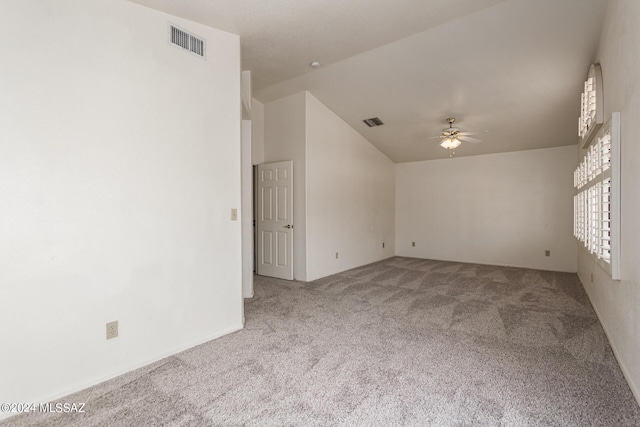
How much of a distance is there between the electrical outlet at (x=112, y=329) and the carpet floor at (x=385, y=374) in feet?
1.02

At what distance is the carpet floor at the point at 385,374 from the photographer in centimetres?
186

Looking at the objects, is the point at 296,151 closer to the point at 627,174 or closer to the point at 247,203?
the point at 247,203

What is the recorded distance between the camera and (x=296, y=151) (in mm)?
5297

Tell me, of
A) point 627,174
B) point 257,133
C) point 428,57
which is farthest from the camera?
point 257,133

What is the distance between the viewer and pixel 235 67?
321 centimetres

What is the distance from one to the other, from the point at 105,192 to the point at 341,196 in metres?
4.21

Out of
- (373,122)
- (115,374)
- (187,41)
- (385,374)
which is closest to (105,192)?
(115,374)

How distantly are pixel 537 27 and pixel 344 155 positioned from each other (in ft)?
11.3

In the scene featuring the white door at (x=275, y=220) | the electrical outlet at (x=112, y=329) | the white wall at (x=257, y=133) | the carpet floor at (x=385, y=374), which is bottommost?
the carpet floor at (x=385, y=374)

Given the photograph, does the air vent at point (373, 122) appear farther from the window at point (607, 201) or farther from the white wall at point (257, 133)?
the window at point (607, 201)

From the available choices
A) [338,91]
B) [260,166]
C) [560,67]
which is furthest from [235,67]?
[560,67]

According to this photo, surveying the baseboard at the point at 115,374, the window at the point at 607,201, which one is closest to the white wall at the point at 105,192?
the baseboard at the point at 115,374

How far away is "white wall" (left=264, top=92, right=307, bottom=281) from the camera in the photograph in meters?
5.21

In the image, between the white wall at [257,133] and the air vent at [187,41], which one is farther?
the white wall at [257,133]
